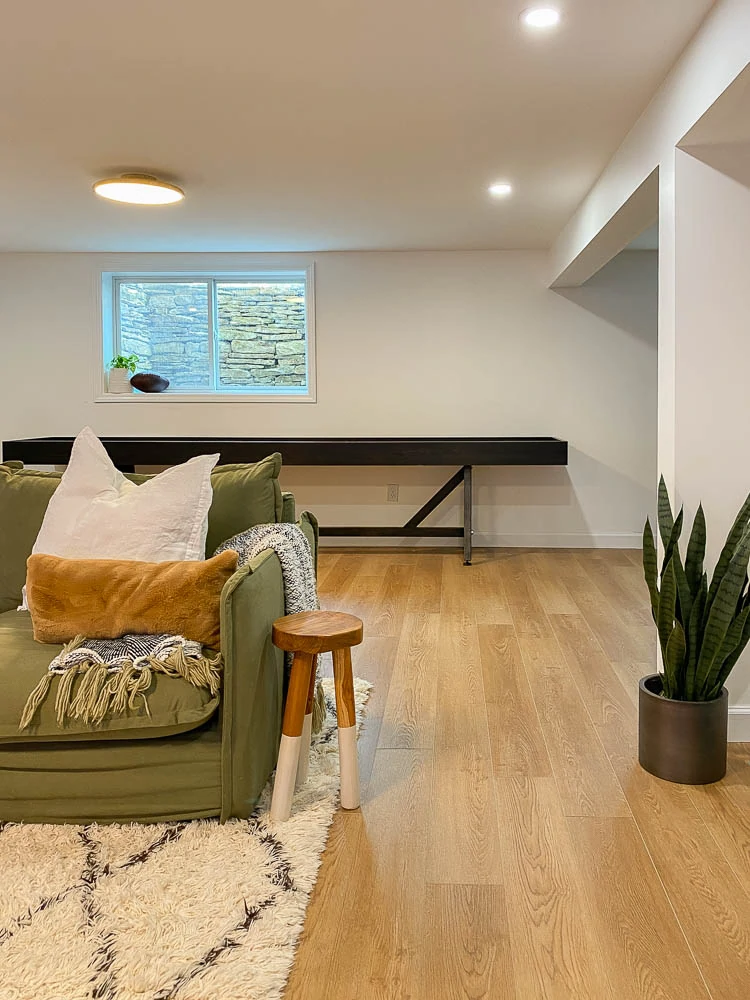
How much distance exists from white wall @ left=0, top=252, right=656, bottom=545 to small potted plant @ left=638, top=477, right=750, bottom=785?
4.00 m

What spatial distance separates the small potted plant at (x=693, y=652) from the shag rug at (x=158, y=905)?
948mm

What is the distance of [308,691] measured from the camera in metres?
2.28

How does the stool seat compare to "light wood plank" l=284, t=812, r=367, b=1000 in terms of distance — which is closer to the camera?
"light wood plank" l=284, t=812, r=367, b=1000

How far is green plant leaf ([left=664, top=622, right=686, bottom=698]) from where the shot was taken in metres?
2.41

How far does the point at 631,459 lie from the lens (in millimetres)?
6414

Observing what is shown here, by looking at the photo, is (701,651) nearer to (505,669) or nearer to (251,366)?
(505,669)

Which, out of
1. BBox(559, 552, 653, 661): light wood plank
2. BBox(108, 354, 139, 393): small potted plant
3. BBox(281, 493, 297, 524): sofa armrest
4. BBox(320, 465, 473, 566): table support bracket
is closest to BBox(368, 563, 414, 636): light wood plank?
BBox(320, 465, 473, 566): table support bracket

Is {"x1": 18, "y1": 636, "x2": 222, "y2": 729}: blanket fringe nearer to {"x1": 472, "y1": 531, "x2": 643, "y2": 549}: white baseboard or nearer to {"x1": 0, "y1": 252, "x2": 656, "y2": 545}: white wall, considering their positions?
{"x1": 0, "y1": 252, "x2": 656, "y2": 545}: white wall

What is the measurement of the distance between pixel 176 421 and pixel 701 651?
495cm

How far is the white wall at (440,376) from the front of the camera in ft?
20.9

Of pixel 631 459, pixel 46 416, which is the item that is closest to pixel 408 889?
pixel 631 459

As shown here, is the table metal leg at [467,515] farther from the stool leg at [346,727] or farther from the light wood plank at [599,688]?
the stool leg at [346,727]

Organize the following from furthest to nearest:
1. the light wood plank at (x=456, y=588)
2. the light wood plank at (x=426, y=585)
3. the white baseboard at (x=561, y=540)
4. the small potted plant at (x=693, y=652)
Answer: the white baseboard at (x=561, y=540) < the light wood plank at (x=426, y=585) < the light wood plank at (x=456, y=588) < the small potted plant at (x=693, y=652)

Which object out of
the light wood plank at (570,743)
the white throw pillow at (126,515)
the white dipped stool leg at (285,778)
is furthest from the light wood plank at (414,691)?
the white throw pillow at (126,515)
